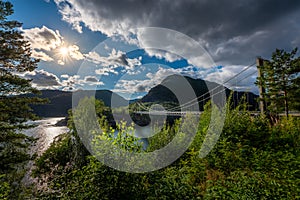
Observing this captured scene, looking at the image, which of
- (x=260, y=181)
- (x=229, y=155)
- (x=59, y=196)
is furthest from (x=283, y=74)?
(x=59, y=196)

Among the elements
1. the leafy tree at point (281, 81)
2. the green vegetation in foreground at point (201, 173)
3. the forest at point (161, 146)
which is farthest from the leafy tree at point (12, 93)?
the leafy tree at point (281, 81)

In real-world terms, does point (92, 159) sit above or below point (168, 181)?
above

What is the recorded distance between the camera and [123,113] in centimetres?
604

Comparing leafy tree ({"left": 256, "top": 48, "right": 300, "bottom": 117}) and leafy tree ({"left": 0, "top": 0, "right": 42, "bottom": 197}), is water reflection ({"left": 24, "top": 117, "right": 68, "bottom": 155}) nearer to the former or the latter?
leafy tree ({"left": 0, "top": 0, "right": 42, "bottom": 197})

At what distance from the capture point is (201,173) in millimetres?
3068

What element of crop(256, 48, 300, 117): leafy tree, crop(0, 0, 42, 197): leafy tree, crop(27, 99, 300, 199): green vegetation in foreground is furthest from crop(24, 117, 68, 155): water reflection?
crop(256, 48, 300, 117): leafy tree

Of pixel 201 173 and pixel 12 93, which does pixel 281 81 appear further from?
pixel 12 93

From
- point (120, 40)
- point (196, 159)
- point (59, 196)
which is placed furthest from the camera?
point (120, 40)

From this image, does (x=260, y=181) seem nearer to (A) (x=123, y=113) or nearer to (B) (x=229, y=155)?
(B) (x=229, y=155)

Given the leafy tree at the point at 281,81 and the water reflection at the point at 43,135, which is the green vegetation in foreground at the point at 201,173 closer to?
the leafy tree at the point at 281,81

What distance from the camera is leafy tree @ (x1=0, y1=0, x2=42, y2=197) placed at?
24.3 ft

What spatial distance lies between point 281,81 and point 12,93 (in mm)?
10825

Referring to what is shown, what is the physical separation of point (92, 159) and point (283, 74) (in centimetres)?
639

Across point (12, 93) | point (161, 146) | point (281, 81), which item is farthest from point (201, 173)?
point (12, 93)
